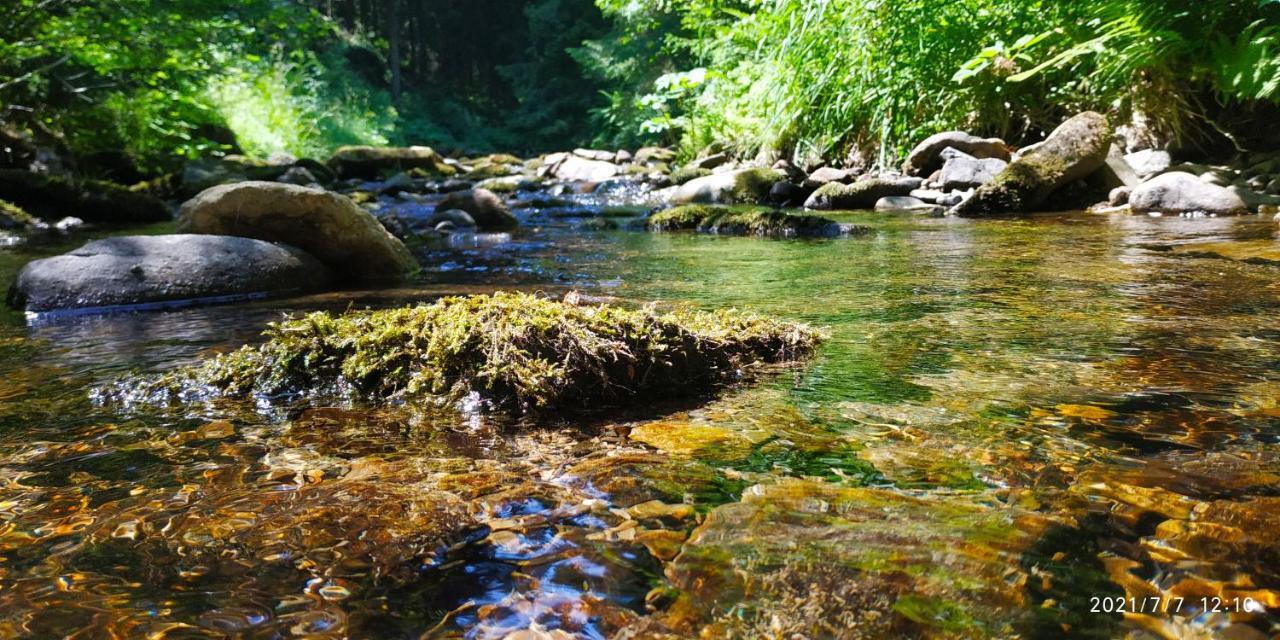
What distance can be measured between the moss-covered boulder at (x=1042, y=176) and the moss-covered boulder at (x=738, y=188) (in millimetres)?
3271

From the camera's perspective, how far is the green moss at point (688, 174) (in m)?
13.6

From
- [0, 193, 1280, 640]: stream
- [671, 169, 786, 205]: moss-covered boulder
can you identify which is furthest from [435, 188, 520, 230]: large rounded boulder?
[0, 193, 1280, 640]: stream

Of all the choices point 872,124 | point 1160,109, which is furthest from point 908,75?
point 1160,109

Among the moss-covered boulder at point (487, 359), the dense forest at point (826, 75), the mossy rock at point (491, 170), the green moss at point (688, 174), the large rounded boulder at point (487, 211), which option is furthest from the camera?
→ the mossy rock at point (491, 170)

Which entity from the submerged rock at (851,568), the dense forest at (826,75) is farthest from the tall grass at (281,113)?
the submerged rock at (851,568)

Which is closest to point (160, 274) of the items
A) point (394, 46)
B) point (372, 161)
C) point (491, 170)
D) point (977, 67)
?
point (977, 67)

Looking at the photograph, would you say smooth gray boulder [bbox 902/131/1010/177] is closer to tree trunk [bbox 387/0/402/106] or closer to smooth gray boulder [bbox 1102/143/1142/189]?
smooth gray boulder [bbox 1102/143/1142/189]

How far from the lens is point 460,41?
38625 mm

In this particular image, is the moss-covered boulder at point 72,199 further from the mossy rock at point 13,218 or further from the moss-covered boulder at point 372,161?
the moss-covered boulder at point 372,161

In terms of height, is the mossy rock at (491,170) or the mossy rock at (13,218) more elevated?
the mossy rock at (491,170)

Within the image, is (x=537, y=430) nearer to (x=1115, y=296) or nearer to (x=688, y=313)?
(x=688, y=313)

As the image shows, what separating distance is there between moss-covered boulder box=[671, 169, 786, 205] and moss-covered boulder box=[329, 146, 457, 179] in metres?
9.49

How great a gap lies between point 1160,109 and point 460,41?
116 ft
